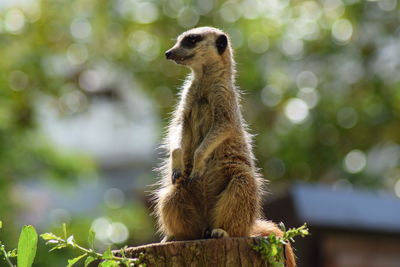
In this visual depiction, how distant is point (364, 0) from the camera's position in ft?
51.6

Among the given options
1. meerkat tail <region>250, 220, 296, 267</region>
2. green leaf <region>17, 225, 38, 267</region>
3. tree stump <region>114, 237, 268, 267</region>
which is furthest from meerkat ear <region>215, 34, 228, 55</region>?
green leaf <region>17, 225, 38, 267</region>

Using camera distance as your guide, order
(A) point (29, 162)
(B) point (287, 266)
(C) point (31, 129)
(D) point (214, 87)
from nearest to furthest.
Answer: (B) point (287, 266)
(D) point (214, 87)
(A) point (29, 162)
(C) point (31, 129)

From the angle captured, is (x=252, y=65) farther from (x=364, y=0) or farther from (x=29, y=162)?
(x=29, y=162)

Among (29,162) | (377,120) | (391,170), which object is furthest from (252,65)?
(29,162)

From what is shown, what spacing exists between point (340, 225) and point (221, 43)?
380 centimetres

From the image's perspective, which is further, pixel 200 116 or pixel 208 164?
pixel 200 116

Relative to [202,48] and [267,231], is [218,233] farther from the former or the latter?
[202,48]

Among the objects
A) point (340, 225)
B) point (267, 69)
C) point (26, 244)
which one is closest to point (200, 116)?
point (26, 244)

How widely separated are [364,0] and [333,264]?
8.71 meters

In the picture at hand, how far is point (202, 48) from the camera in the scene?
183 inches

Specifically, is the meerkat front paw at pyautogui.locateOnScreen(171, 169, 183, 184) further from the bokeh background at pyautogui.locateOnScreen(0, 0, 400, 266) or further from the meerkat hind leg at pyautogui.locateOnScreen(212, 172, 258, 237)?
the bokeh background at pyautogui.locateOnScreen(0, 0, 400, 266)

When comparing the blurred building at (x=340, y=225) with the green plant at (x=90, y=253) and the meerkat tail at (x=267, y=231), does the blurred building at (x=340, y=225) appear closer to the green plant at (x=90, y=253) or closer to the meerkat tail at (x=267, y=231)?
the meerkat tail at (x=267, y=231)

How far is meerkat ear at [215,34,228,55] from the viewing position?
4.68m

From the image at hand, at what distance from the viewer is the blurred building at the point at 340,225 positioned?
7.91 meters
